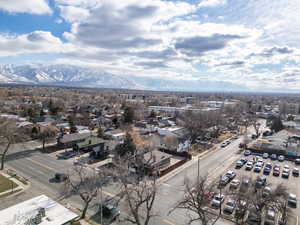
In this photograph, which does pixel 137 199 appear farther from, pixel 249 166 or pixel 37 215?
pixel 249 166

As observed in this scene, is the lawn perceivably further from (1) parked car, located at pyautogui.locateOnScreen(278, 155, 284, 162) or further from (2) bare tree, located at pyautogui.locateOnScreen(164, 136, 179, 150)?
(1) parked car, located at pyautogui.locateOnScreen(278, 155, 284, 162)

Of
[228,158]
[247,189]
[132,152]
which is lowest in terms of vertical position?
[228,158]

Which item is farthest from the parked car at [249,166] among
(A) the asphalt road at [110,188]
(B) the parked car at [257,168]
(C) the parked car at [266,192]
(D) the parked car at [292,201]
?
(C) the parked car at [266,192]

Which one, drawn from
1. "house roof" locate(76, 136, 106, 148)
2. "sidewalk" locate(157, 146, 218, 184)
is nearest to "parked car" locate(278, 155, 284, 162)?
"sidewalk" locate(157, 146, 218, 184)

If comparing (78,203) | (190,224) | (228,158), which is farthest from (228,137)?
(78,203)

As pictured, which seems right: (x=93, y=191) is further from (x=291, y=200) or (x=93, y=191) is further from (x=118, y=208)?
(x=291, y=200)

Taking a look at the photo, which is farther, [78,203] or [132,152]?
[132,152]
